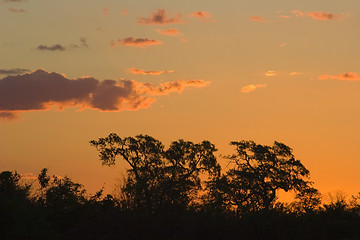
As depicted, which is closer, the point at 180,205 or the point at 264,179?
the point at 180,205

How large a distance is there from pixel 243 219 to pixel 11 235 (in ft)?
53.5

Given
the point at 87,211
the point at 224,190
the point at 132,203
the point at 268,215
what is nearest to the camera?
the point at 268,215

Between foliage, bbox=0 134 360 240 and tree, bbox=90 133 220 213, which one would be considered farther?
tree, bbox=90 133 220 213

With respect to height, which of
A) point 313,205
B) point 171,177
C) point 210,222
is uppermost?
point 171,177

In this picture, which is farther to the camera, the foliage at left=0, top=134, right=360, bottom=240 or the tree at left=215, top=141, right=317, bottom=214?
A: the tree at left=215, top=141, right=317, bottom=214

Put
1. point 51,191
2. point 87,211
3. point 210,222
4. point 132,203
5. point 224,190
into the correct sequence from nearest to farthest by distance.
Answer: point 210,222 → point 87,211 → point 51,191 → point 132,203 → point 224,190

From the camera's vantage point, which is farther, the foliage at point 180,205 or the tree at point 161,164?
the tree at point 161,164

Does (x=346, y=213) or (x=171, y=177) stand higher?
(x=171, y=177)

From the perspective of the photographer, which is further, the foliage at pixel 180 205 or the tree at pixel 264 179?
the tree at pixel 264 179

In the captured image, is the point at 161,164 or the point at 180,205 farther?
the point at 161,164

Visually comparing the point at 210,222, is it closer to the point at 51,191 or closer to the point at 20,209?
the point at 20,209

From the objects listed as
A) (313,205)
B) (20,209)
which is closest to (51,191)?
(20,209)

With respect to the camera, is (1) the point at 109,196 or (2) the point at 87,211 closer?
(2) the point at 87,211

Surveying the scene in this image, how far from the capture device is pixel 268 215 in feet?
149
